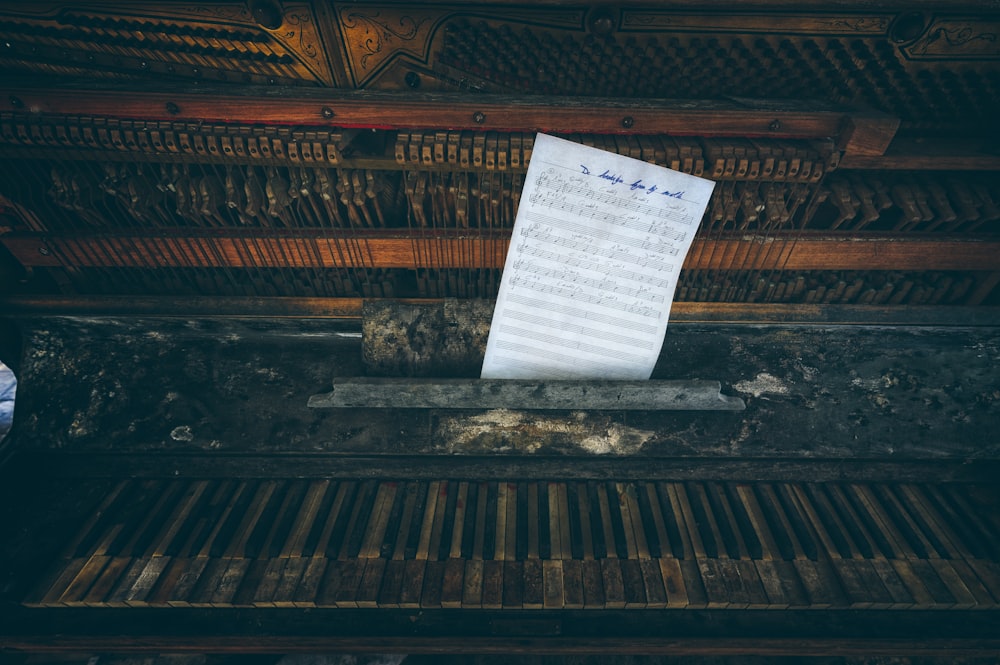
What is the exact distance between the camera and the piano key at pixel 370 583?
75.4 inches

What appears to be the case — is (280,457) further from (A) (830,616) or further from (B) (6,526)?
(A) (830,616)

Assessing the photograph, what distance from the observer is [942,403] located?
7.56ft

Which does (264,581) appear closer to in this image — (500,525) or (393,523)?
(393,523)

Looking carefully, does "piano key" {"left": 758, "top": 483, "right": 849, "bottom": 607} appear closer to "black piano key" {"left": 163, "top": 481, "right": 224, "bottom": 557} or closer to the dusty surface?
the dusty surface

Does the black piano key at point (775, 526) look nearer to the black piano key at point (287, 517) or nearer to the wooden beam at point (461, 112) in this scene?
the wooden beam at point (461, 112)

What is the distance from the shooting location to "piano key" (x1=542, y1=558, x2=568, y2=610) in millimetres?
1900

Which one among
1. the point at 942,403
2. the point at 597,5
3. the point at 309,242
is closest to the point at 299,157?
the point at 309,242

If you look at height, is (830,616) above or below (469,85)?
below

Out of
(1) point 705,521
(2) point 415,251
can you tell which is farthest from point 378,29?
(1) point 705,521

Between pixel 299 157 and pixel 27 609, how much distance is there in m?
2.56

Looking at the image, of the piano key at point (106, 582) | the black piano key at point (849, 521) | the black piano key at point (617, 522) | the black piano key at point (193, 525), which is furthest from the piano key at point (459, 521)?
the black piano key at point (849, 521)

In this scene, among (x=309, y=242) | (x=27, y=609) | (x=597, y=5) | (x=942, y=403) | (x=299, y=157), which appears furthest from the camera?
(x=942, y=403)

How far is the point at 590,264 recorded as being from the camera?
192 centimetres

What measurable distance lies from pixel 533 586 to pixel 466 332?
127 cm
